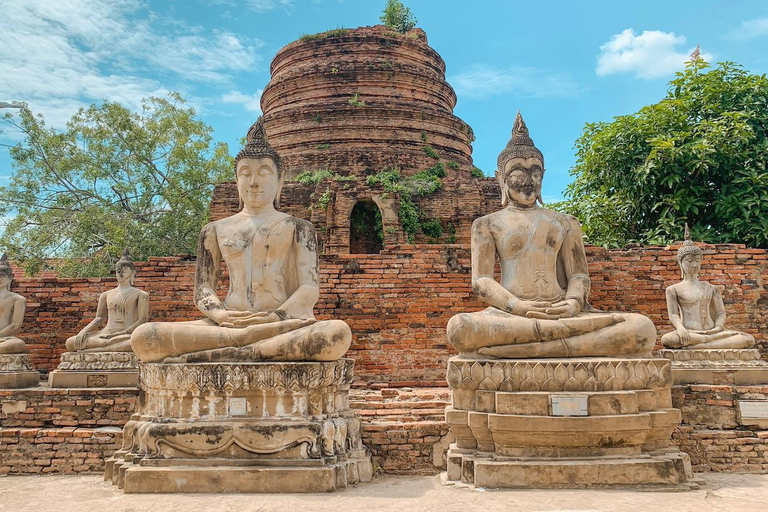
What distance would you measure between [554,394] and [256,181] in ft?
11.0

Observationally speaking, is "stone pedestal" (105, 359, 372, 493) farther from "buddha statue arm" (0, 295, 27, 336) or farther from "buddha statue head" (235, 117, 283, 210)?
"buddha statue arm" (0, 295, 27, 336)

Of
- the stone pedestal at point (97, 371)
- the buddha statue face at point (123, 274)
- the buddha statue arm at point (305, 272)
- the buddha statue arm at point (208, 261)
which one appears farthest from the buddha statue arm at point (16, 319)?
the buddha statue arm at point (305, 272)

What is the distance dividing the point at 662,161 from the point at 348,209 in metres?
6.43

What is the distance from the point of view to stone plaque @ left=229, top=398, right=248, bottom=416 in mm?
4984

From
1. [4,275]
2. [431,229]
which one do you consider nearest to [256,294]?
[4,275]

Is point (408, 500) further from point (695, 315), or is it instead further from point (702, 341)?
point (695, 315)

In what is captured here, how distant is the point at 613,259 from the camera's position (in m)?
9.55

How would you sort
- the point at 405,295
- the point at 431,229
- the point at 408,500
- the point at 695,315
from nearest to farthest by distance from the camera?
the point at 408,500
the point at 695,315
the point at 405,295
the point at 431,229

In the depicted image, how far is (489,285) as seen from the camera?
583 cm

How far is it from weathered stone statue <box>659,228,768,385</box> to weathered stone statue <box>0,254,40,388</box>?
7531 millimetres

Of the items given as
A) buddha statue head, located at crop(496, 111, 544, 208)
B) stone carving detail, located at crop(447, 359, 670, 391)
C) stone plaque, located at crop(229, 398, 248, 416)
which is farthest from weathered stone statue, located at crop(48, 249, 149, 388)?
buddha statue head, located at crop(496, 111, 544, 208)

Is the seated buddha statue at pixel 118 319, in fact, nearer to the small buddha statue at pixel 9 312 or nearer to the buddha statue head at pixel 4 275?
the small buddha statue at pixel 9 312

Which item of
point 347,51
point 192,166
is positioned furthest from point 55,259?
point 347,51

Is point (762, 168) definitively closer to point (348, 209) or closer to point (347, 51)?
point (348, 209)
